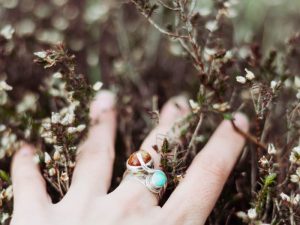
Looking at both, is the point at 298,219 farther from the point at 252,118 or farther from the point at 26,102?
the point at 26,102

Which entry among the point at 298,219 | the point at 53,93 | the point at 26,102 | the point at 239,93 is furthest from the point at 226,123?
the point at 26,102

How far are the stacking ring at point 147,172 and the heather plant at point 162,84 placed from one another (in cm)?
7

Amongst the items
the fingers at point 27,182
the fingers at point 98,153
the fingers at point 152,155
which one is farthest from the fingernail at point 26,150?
the fingers at point 152,155

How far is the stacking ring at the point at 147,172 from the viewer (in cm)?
242

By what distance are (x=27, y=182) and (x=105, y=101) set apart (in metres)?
0.84

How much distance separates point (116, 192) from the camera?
2.49 m

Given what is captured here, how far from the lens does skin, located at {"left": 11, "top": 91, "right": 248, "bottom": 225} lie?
2396 millimetres

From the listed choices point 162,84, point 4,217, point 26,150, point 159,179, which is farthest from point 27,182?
point 162,84

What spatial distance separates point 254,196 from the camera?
254 centimetres

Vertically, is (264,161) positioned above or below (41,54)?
below

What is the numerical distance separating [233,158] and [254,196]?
273 millimetres

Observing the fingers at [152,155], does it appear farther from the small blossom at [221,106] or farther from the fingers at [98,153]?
the small blossom at [221,106]

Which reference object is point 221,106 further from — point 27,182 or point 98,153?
point 27,182

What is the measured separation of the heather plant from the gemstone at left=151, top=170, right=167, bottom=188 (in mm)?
50
